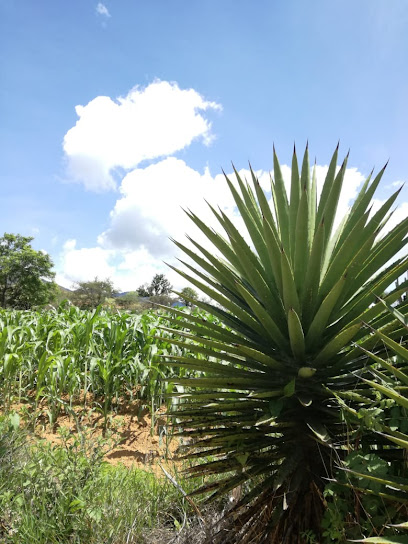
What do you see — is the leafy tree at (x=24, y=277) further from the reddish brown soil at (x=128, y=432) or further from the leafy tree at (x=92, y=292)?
the reddish brown soil at (x=128, y=432)

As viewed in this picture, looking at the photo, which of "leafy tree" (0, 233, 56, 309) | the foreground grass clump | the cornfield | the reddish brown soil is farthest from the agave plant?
"leafy tree" (0, 233, 56, 309)

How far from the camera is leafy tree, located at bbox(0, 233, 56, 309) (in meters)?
37.0

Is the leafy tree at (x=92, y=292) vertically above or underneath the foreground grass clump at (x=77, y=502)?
above

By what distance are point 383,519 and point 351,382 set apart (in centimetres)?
52

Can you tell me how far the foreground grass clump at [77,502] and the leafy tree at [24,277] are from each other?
120ft

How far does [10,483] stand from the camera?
2734mm

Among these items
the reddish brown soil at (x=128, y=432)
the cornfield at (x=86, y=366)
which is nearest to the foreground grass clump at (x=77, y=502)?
the reddish brown soil at (x=128, y=432)

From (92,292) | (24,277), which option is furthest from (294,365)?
(92,292)

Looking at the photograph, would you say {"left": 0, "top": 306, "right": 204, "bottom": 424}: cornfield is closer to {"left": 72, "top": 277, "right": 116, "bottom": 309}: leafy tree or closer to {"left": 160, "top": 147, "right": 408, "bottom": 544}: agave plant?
{"left": 160, "top": 147, "right": 408, "bottom": 544}: agave plant

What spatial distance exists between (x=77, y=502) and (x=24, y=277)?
38.3 m

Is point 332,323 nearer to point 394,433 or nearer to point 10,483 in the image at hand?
point 394,433

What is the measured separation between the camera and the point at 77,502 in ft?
7.49

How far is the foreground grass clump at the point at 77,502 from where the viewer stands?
7.66ft

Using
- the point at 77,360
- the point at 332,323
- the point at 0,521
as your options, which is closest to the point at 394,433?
the point at 332,323
